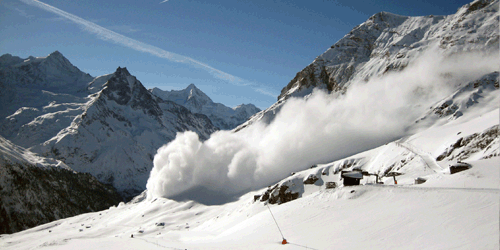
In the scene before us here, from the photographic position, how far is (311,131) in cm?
14650

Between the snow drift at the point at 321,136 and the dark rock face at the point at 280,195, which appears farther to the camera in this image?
the snow drift at the point at 321,136

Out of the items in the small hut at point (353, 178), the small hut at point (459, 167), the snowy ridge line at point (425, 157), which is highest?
the small hut at point (353, 178)

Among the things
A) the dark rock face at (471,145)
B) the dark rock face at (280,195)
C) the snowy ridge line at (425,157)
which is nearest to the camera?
the dark rock face at (471,145)

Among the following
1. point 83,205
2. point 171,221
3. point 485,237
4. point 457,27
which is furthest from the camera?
point 83,205

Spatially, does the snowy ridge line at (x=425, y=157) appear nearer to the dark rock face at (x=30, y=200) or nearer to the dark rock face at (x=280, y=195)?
the dark rock face at (x=280, y=195)

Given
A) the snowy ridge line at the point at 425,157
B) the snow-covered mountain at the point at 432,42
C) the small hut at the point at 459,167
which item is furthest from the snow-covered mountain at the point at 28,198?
the small hut at the point at 459,167

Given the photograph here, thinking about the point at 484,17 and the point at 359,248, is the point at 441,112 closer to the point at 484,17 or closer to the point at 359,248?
the point at 484,17

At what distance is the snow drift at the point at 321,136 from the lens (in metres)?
124

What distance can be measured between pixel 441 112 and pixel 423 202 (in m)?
102

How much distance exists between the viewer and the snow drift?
12362cm

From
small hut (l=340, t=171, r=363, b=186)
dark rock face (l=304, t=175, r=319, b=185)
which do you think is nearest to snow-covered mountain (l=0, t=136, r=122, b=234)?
dark rock face (l=304, t=175, r=319, b=185)

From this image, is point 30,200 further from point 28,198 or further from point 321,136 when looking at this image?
point 321,136

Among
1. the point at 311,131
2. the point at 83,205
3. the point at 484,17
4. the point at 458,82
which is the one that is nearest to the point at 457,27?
the point at 484,17

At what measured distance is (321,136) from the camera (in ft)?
458
